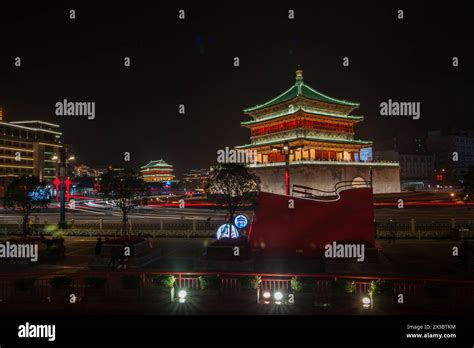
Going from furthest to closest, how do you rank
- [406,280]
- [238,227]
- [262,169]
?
[262,169] < [238,227] < [406,280]

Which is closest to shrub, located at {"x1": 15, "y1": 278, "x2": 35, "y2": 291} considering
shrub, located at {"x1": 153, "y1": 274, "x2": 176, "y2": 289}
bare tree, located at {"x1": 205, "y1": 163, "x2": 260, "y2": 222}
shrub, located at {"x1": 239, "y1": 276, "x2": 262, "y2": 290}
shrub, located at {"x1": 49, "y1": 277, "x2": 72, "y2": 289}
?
shrub, located at {"x1": 49, "y1": 277, "x2": 72, "y2": 289}

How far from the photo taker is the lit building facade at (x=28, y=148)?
79438 millimetres

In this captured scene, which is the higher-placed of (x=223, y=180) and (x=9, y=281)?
(x=223, y=180)

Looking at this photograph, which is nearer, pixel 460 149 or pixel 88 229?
pixel 88 229

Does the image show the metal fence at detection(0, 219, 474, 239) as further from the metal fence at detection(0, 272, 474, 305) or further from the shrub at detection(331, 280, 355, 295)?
the shrub at detection(331, 280, 355, 295)

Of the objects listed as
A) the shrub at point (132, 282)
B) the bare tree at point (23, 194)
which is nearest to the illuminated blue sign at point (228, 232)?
the shrub at point (132, 282)

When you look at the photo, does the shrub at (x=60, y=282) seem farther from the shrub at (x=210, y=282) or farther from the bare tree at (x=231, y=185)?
Result: the bare tree at (x=231, y=185)

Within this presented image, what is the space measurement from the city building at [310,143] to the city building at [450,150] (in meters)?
49.9

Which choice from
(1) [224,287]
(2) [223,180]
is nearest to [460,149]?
(2) [223,180]

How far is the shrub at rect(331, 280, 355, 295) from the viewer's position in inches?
397

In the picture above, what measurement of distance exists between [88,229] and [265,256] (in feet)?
47.1

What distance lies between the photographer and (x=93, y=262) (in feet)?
48.0

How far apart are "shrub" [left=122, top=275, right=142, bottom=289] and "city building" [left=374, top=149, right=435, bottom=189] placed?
9562 cm

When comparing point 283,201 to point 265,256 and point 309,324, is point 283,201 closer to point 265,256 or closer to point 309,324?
point 265,256
